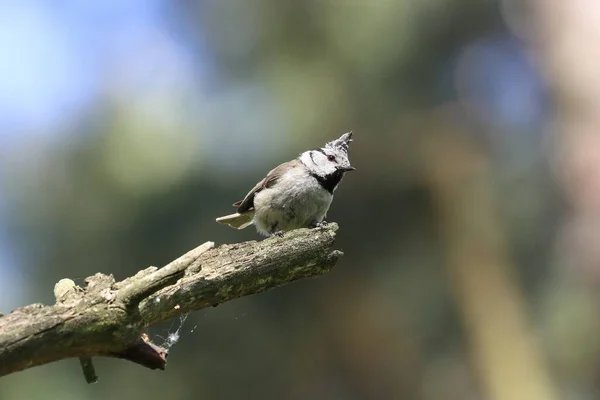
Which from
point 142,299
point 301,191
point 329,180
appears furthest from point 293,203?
point 142,299

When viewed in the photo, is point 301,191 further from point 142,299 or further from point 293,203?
point 142,299

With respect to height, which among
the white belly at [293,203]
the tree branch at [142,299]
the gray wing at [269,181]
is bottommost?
the tree branch at [142,299]

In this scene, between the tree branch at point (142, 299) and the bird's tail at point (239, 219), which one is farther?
the bird's tail at point (239, 219)

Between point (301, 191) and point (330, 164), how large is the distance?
0.29m

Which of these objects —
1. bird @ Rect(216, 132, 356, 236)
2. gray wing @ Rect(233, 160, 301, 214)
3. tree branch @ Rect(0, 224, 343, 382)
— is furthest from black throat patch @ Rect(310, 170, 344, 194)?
tree branch @ Rect(0, 224, 343, 382)

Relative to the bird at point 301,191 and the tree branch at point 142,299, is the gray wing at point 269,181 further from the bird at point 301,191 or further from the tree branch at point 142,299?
the tree branch at point 142,299

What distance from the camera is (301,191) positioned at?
12.2ft

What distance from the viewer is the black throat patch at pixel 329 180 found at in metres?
3.81

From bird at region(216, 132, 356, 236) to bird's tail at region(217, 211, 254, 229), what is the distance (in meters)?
0.20

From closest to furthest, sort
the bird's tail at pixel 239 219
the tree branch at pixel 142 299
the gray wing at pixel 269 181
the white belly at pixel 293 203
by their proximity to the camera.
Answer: the tree branch at pixel 142 299 → the white belly at pixel 293 203 → the gray wing at pixel 269 181 → the bird's tail at pixel 239 219

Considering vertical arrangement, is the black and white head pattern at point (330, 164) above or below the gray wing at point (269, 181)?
below

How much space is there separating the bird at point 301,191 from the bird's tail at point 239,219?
0.67 ft

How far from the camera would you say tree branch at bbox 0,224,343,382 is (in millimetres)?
1726

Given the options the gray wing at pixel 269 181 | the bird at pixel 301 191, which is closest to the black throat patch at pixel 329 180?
the bird at pixel 301 191
